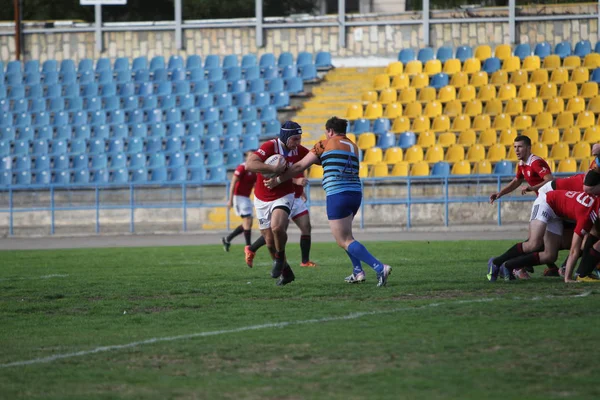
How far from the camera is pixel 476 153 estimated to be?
85.7ft

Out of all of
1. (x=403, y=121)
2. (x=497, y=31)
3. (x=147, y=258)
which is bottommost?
(x=147, y=258)

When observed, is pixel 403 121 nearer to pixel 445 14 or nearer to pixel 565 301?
pixel 445 14

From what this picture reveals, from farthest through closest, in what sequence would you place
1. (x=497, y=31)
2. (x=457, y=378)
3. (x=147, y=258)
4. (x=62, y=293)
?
1. (x=497, y=31)
2. (x=147, y=258)
3. (x=62, y=293)
4. (x=457, y=378)

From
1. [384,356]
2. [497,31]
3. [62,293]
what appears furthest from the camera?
[497,31]

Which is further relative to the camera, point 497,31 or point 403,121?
point 497,31

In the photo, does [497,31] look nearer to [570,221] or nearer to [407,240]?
[407,240]

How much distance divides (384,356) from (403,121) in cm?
2107

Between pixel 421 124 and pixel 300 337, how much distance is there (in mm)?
20007

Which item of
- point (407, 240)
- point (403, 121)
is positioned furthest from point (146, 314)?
point (403, 121)

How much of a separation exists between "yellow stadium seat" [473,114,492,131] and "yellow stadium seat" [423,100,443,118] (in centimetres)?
106

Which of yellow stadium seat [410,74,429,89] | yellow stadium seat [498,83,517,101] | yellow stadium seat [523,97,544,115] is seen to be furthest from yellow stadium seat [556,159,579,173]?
yellow stadium seat [410,74,429,89]

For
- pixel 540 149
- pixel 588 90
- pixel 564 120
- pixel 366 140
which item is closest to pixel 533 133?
pixel 540 149

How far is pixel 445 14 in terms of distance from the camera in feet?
105

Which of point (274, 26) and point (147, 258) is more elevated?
point (274, 26)
